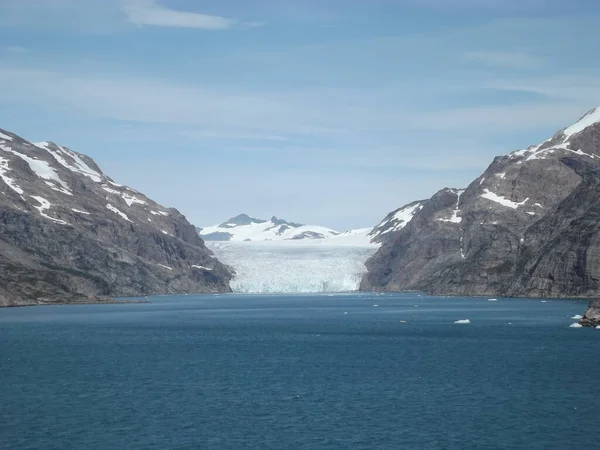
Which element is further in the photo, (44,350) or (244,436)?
(44,350)

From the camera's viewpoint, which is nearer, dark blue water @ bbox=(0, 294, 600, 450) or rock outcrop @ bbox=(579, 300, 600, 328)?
dark blue water @ bbox=(0, 294, 600, 450)

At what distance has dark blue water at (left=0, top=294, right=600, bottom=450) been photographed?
47969mm

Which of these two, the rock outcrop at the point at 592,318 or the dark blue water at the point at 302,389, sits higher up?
the rock outcrop at the point at 592,318

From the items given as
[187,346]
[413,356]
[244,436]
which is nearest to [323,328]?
[187,346]

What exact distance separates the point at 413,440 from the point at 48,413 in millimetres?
21917

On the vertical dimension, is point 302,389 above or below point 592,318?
below

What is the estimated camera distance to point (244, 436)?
4834cm

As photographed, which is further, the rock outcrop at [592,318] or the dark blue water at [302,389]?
Answer: the rock outcrop at [592,318]

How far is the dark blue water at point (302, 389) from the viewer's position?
157 ft

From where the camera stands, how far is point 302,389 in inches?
2505

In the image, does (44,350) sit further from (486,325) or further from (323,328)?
(486,325)

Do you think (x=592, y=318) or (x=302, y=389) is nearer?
(x=302, y=389)

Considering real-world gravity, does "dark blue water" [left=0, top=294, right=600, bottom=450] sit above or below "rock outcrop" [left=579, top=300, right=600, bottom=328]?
below

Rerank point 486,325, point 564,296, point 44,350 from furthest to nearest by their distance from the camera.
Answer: point 564,296 → point 486,325 → point 44,350
